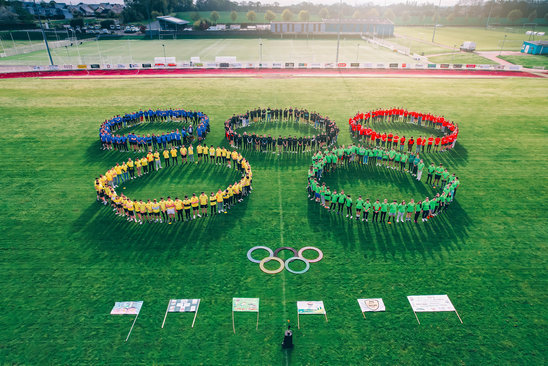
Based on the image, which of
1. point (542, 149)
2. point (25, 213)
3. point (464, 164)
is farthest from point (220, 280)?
point (542, 149)

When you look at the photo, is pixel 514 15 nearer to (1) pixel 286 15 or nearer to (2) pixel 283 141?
(1) pixel 286 15

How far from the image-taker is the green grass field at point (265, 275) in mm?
11578

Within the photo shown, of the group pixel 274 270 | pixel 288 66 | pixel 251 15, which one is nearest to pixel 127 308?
pixel 274 270

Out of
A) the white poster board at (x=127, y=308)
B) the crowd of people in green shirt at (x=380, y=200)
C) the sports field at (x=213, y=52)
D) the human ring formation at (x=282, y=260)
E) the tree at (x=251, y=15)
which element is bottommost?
the white poster board at (x=127, y=308)

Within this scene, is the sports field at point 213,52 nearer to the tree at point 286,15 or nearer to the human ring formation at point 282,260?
the tree at point 286,15

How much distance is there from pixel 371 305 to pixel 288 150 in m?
14.8

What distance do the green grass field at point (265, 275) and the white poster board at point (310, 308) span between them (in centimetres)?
24

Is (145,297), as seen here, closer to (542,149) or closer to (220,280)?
(220,280)

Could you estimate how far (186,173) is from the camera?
22.5 meters

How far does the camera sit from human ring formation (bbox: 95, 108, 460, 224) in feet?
58.0

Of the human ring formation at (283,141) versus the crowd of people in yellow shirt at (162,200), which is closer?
the crowd of people in yellow shirt at (162,200)

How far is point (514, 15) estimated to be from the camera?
117625mm

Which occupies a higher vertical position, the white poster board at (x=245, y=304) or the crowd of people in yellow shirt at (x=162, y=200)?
the crowd of people in yellow shirt at (x=162, y=200)

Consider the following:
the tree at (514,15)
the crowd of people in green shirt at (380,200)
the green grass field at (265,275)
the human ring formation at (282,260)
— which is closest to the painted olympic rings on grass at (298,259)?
the human ring formation at (282,260)
